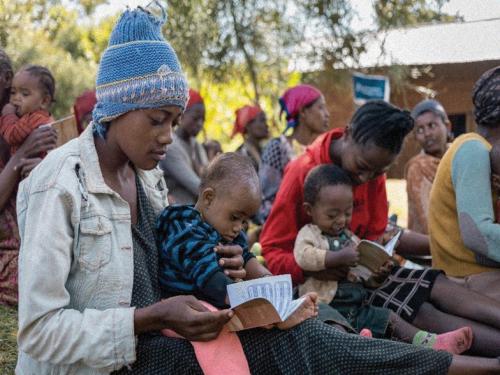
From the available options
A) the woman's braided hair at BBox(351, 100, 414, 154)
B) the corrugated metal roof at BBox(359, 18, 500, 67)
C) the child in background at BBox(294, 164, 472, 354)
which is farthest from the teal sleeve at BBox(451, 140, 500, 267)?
the corrugated metal roof at BBox(359, 18, 500, 67)

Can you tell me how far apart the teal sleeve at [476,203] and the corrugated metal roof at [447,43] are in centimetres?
962

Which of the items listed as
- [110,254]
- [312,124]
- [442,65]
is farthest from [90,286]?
[442,65]

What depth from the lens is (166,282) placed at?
2736 mm

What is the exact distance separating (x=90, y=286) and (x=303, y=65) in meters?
9.47

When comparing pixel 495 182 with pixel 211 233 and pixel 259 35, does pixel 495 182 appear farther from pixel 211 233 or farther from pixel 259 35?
pixel 259 35

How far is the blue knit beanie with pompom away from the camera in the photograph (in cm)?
→ 250

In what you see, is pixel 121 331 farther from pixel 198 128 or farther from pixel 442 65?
pixel 442 65

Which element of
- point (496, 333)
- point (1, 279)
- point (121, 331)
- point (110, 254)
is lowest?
point (496, 333)

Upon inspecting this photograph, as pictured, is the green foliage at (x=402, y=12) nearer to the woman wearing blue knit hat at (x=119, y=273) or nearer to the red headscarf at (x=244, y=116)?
the red headscarf at (x=244, y=116)

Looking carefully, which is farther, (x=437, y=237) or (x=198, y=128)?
(x=198, y=128)

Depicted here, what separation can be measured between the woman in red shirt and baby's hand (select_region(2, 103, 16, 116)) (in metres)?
1.61

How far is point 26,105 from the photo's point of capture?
13.8 ft

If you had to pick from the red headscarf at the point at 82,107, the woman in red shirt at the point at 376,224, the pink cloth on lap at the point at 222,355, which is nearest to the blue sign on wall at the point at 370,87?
the red headscarf at the point at 82,107

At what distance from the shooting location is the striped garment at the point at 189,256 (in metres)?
2.63
